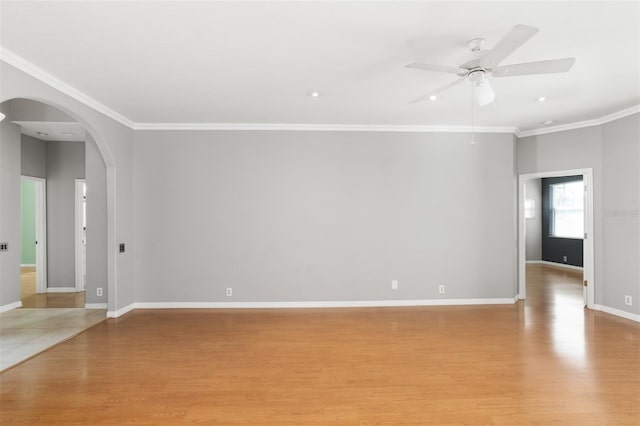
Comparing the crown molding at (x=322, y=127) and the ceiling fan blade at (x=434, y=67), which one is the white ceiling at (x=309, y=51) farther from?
the crown molding at (x=322, y=127)

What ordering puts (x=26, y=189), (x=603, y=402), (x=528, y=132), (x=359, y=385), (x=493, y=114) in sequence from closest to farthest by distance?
1. (x=603, y=402)
2. (x=359, y=385)
3. (x=493, y=114)
4. (x=528, y=132)
5. (x=26, y=189)

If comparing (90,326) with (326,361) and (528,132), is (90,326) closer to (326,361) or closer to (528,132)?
(326,361)

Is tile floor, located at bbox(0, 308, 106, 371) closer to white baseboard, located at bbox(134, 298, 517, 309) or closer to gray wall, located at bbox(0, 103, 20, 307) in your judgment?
gray wall, located at bbox(0, 103, 20, 307)

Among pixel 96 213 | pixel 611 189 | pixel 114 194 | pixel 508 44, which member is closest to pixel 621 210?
pixel 611 189

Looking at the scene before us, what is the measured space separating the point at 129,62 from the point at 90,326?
3.15 meters

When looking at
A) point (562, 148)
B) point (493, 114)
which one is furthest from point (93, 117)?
point (562, 148)

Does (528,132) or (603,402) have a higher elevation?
(528,132)

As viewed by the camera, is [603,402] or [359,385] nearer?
[603,402]

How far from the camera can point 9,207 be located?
4.80 meters

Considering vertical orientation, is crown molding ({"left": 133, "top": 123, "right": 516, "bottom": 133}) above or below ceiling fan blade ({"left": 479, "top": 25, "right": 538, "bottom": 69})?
Answer: above

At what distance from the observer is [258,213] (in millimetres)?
4895

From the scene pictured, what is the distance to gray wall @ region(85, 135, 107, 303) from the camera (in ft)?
15.4

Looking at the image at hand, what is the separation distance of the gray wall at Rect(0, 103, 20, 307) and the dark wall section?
11.4m

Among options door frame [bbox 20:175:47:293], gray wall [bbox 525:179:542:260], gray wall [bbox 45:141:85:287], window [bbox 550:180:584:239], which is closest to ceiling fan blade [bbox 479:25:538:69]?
gray wall [bbox 45:141:85:287]
